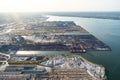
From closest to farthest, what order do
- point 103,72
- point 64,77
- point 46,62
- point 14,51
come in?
point 64,77
point 103,72
point 46,62
point 14,51

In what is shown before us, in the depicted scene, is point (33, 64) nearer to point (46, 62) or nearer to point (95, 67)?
point (46, 62)

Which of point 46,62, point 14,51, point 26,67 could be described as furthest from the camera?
point 14,51

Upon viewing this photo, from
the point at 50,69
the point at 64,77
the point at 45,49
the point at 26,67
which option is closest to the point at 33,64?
the point at 26,67

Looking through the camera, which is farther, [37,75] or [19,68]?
[19,68]

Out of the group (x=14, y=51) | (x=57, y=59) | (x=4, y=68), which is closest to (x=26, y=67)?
(x=4, y=68)

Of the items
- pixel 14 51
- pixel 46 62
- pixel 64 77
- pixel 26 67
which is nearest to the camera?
pixel 64 77

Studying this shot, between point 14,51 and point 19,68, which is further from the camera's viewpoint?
point 14,51

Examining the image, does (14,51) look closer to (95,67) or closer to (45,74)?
(45,74)

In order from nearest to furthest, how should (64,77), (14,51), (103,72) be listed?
(64,77), (103,72), (14,51)
